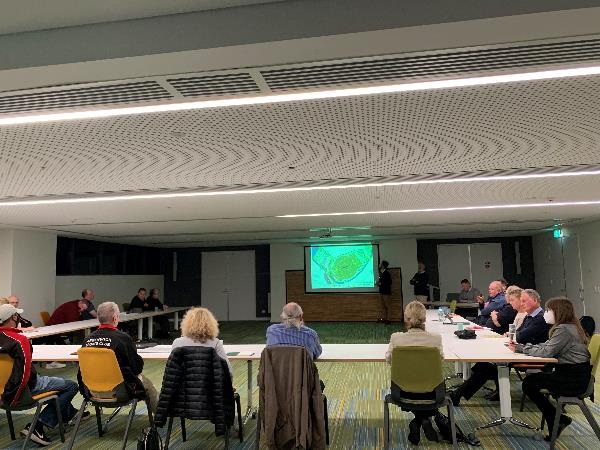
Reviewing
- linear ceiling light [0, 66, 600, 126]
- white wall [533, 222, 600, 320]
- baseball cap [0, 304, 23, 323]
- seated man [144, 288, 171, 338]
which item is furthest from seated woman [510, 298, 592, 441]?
seated man [144, 288, 171, 338]

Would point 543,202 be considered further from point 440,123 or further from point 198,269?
point 198,269

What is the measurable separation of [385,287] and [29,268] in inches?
364

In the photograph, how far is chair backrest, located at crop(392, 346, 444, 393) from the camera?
11.3 feet

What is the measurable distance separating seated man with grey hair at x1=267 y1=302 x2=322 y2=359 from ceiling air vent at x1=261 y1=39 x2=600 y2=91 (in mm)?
2117

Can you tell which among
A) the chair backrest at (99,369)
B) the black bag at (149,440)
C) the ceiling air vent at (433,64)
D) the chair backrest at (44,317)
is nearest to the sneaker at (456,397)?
the black bag at (149,440)

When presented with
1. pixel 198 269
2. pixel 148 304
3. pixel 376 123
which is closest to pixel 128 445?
pixel 376 123

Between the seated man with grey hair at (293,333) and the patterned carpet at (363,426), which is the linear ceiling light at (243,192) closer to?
the seated man with grey hair at (293,333)

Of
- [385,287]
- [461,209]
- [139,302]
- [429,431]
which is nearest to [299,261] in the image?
[385,287]

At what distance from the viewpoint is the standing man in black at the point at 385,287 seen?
13609mm

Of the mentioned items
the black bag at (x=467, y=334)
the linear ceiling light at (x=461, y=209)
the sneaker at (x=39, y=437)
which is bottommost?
the sneaker at (x=39, y=437)

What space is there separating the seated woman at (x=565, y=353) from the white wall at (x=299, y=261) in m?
10.3

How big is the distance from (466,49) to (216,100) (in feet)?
4.53

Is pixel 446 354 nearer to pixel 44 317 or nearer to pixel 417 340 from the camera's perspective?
pixel 417 340

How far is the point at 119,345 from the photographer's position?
3.78 m
